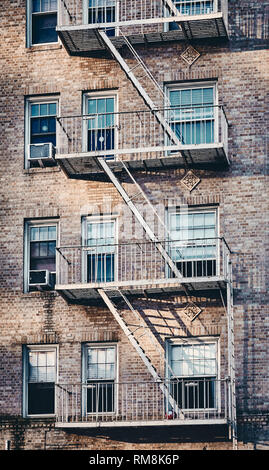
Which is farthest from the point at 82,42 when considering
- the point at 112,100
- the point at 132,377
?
the point at 132,377

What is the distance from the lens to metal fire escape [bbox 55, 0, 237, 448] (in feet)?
122

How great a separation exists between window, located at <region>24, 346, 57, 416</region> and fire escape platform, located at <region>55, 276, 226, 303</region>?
1.66 m

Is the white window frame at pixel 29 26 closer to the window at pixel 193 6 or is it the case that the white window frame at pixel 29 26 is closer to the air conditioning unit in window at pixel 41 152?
the air conditioning unit in window at pixel 41 152

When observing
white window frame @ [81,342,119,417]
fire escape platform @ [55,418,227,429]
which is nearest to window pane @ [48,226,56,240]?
white window frame @ [81,342,119,417]

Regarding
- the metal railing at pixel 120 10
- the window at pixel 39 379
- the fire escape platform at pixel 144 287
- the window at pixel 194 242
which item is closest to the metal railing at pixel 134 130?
the window at pixel 194 242

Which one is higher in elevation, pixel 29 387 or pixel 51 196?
pixel 51 196

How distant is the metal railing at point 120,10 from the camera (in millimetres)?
39812

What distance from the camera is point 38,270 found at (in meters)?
39.3

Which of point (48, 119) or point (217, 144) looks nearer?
point (217, 144)

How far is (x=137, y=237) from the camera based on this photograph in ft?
127

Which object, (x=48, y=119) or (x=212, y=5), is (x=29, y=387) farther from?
(x=212, y=5)

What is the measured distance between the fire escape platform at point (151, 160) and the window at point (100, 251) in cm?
137

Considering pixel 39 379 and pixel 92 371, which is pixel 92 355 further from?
pixel 39 379

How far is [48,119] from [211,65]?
14.9 feet
